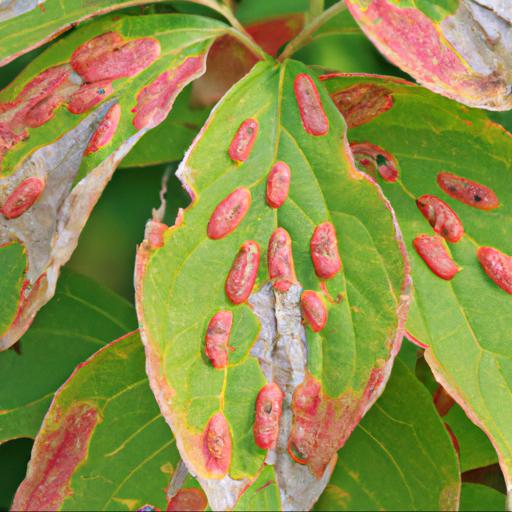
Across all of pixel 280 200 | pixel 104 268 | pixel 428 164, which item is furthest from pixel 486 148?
pixel 104 268

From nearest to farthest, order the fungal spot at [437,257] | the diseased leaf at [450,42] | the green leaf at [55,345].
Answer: the diseased leaf at [450,42]
the fungal spot at [437,257]
the green leaf at [55,345]

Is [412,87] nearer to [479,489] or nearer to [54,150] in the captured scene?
[54,150]

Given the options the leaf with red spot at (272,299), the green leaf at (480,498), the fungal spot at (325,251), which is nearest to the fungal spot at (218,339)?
the leaf with red spot at (272,299)

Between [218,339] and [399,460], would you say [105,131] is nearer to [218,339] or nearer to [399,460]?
[218,339]

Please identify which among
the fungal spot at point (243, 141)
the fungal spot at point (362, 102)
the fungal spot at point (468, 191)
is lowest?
the fungal spot at point (468, 191)

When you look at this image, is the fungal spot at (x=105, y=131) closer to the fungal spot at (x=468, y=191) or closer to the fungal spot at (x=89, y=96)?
the fungal spot at (x=89, y=96)

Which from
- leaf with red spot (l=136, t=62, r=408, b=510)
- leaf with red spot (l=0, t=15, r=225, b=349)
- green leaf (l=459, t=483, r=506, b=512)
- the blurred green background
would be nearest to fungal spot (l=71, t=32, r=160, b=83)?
leaf with red spot (l=0, t=15, r=225, b=349)

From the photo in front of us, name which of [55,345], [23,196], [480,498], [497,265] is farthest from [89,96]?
[480,498]
